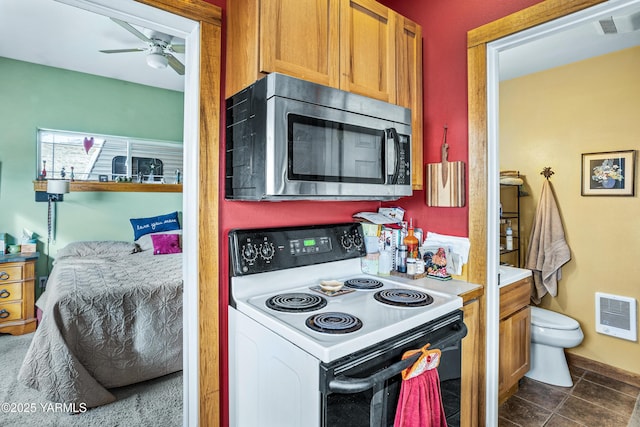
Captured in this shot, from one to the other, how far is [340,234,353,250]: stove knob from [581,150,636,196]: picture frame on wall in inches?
85.0

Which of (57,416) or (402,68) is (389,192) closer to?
(402,68)

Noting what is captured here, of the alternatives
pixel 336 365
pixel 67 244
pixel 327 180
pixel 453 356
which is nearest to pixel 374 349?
pixel 336 365

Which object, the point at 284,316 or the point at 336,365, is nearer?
the point at 336,365

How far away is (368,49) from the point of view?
1.53m

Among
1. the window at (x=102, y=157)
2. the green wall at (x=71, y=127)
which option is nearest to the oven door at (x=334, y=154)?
the window at (x=102, y=157)

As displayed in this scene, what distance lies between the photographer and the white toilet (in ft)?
7.70

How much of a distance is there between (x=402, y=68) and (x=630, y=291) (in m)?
2.41

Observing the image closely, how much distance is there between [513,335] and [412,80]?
1.64 meters

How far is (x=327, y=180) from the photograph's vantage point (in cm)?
132

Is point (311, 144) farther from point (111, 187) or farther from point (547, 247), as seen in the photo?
point (111, 187)

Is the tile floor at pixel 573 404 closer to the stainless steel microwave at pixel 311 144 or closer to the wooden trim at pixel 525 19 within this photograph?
the stainless steel microwave at pixel 311 144

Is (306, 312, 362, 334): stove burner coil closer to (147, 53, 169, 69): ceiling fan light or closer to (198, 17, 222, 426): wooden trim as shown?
(198, 17, 222, 426): wooden trim

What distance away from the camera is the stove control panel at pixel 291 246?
4.63ft

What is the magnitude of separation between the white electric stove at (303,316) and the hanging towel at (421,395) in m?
0.09
